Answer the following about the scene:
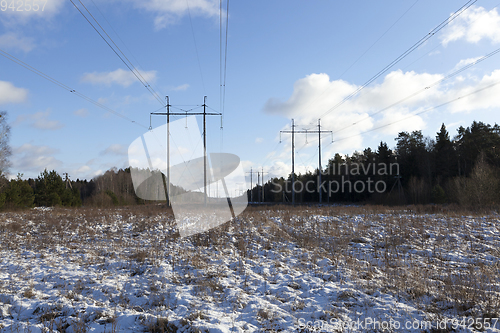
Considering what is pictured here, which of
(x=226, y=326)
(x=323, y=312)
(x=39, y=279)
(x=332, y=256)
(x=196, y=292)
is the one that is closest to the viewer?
(x=226, y=326)

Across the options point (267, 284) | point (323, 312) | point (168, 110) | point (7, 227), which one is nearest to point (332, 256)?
point (267, 284)

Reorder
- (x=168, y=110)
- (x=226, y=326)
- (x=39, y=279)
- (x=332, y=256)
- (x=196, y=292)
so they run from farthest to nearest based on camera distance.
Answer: (x=168, y=110)
(x=332, y=256)
(x=39, y=279)
(x=196, y=292)
(x=226, y=326)

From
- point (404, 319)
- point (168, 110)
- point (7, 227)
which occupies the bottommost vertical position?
point (404, 319)

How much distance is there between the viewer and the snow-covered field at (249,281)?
5.10 m

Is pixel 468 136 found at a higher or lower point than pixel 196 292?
higher

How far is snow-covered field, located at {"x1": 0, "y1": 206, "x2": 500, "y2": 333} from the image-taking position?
5.10 meters

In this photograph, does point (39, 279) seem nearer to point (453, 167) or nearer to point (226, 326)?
point (226, 326)

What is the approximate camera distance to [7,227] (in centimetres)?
1316

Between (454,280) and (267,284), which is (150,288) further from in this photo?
(454,280)

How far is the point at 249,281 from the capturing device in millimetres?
7129

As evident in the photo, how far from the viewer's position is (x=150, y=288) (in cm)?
653

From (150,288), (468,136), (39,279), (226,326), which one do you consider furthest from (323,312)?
(468,136)

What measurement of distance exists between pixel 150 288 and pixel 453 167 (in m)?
59.0

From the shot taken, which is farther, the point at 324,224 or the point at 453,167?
the point at 453,167
